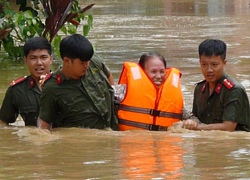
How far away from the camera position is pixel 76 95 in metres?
6.27

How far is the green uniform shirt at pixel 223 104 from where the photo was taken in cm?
620

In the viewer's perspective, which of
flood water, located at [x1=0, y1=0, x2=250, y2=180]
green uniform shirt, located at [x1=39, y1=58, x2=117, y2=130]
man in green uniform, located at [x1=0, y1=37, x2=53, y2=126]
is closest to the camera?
flood water, located at [x1=0, y1=0, x2=250, y2=180]

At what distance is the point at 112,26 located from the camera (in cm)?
1872

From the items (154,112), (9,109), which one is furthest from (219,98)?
(9,109)

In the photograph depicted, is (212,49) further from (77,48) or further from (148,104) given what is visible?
(77,48)

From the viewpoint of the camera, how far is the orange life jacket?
654 cm

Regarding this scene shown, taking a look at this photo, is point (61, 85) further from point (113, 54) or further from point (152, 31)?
point (152, 31)

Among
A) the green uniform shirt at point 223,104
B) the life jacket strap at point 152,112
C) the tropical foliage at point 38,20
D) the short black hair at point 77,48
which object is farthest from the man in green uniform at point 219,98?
the tropical foliage at point 38,20

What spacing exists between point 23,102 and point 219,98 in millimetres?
1646

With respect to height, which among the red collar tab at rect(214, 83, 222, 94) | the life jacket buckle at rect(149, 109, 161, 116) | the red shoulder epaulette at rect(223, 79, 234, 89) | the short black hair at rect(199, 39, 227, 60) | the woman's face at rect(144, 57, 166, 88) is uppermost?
the short black hair at rect(199, 39, 227, 60)

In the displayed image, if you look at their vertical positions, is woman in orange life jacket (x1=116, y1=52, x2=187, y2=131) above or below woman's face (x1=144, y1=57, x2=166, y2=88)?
below

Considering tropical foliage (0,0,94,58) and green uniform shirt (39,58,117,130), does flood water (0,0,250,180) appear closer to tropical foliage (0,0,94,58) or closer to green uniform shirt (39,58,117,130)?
green uniform shirt (39,58,117,130)

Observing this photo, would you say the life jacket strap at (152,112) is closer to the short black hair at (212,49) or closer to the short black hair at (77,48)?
the short black hair at (212,49)

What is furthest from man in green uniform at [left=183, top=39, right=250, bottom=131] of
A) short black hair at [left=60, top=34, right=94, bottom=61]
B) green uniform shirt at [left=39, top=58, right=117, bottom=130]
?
short black hair at [left=60, top=34, right=94, bottom=61]
